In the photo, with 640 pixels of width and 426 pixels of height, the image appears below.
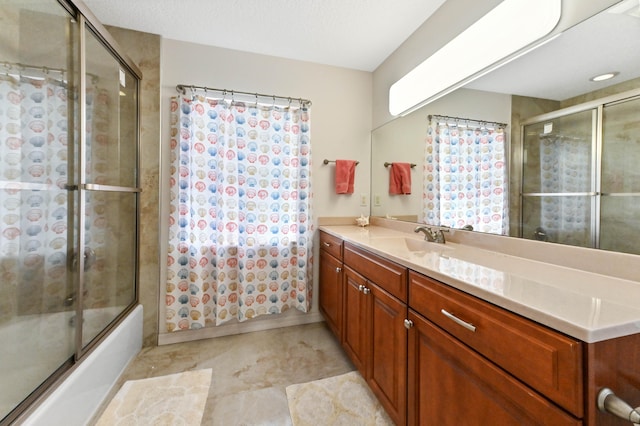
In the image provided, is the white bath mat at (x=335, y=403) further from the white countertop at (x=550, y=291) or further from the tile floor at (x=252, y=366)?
the white countertop at (x=550, y=291)

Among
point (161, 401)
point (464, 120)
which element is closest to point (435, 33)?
point (464, 120)

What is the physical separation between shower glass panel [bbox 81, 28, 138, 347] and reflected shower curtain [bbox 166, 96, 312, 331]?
286 millimetres

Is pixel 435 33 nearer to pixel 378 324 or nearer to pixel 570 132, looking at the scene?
pixel 570 132

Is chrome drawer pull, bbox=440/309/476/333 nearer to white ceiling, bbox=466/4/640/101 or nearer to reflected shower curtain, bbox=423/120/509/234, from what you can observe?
reflected shower curtain, bbox=423/120/509/234

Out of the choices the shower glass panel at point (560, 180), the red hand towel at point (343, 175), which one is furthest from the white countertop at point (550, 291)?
the red hand towel at point (343, 175)

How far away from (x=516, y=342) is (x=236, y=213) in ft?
5.91

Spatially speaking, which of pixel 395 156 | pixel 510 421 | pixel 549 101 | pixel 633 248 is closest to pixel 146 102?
pixel 395 156

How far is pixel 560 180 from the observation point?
100cm

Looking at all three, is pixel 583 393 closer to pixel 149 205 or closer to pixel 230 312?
pixel 230 312

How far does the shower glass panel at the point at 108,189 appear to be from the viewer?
4.93 ft

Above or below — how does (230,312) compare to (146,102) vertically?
below

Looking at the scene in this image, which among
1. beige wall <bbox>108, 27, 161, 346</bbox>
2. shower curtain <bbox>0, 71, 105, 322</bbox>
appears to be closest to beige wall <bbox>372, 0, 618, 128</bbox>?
beige wall <bbox>108, 27, 161, 346</bbox>

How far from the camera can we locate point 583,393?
50cm

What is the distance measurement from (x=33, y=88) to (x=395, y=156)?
2296mm
